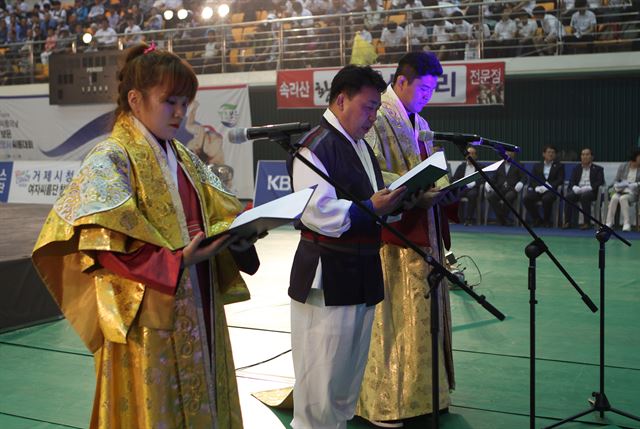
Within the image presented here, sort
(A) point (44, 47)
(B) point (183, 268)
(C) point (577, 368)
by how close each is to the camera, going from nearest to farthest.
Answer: (B) point (183, 268) → (C) point (577, 368) → (A) point (44, 47)

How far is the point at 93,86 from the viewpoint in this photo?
51.3 feet

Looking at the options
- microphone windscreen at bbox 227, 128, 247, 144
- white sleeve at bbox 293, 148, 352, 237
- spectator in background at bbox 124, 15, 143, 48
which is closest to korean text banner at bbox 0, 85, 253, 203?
spectator in background at bbox 124, 15, 143, 48

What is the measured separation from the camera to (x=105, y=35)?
56.4ft

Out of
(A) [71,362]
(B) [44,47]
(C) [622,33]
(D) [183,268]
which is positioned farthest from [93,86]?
(D) [183,268]

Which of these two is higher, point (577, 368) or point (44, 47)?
point (44, 47)

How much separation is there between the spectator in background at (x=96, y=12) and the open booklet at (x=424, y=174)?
1733 centimetres

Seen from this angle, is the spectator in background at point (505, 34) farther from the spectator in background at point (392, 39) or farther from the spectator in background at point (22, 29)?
the spectator in background at point (22, 29)

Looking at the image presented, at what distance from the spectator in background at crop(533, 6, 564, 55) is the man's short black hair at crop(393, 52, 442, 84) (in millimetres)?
9423

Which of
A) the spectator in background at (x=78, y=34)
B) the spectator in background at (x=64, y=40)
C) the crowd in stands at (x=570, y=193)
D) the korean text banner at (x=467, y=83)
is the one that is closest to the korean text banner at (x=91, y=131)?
the spectator in background at (x=64, y=40)

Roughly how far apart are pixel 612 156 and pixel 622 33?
223 cm

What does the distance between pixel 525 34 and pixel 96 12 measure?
35.0 ft

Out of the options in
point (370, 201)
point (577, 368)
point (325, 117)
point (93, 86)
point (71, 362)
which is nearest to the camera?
point (370, 201)

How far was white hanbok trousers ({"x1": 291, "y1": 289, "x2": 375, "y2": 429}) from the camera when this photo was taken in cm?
326

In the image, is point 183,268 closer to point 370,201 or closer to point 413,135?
point 370,201
